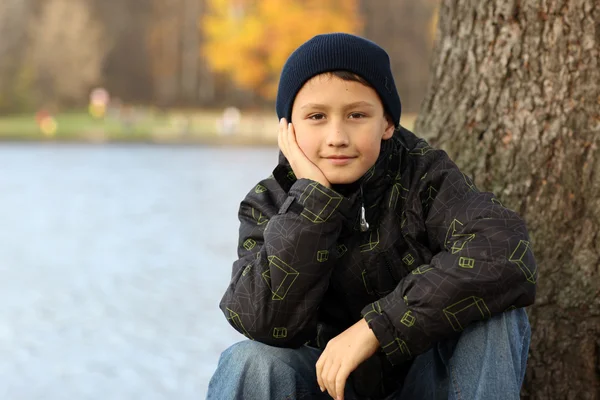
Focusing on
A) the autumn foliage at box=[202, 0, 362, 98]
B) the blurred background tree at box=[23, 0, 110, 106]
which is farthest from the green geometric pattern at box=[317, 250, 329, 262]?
the autumn foliage at box=[202, 0, 362, 98]

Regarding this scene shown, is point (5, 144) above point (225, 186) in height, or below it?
below

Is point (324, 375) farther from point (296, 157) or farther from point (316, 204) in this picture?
point (296, 157)

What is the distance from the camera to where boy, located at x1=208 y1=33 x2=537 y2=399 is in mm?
2129

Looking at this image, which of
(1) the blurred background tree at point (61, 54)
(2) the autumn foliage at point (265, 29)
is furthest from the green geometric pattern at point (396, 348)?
(2) the autumn foliage at point (265, 29)

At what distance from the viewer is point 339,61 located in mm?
2316

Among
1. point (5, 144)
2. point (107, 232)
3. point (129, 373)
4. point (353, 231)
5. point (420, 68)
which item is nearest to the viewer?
point (353, 231)

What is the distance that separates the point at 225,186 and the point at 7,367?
690cm

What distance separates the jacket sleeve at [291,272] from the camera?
2.19m

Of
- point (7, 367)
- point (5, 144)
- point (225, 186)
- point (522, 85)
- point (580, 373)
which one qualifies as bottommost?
point (5, 144)

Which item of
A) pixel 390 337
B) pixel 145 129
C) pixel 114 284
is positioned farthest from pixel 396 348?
pixel 145 129

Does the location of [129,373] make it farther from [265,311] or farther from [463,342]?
[463,342]

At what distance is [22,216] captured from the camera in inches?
336

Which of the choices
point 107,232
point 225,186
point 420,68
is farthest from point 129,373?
point 420,68

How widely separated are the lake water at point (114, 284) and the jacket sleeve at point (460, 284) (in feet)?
5.87
